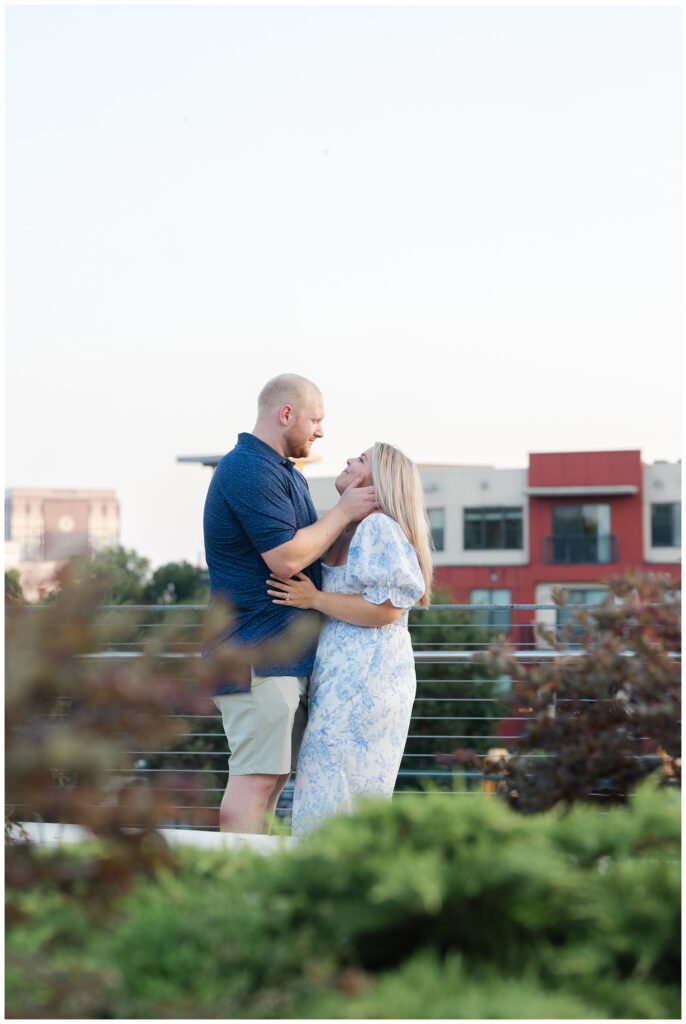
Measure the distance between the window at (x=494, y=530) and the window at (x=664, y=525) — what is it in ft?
17.0

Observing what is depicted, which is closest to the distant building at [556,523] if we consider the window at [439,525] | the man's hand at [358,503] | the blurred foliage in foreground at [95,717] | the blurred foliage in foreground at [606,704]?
the window at [439,525]

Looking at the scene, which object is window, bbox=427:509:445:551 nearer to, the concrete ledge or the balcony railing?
the balcony railing

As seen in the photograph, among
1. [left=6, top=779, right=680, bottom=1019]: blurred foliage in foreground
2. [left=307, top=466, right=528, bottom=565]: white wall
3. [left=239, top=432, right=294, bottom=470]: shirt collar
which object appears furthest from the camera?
[left=307, top=466, right=528, bottom=565]: white wall

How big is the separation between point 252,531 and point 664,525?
Answer: 43.8 m

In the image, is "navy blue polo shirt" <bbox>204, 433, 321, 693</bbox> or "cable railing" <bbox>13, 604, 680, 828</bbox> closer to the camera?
"cable railing" <bbox>13, 604, 680, 828</bbox>

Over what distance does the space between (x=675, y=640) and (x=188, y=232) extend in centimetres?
1847

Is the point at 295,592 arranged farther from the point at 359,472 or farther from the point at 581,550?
the point at 581,550

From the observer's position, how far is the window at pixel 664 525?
150ft

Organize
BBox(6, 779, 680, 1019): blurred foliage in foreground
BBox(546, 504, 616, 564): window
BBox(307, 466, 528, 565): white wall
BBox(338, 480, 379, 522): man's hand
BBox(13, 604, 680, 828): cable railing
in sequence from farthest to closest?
1. BBox(307, 466, 528, 565): white wall
2. BBox(546, 504, 616, 564): window
3. BBox(338, 480, 379, 522): man's hand
4. BBox(13, 604, 680, 828): cable railing
5. BBox(6, 779, 680, 1019): blurred foliage in foreground

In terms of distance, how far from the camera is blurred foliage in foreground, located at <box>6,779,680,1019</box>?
1821 millimetres

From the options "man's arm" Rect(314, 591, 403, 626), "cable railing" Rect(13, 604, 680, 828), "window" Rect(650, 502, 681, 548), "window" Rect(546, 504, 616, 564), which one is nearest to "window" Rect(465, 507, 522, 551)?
"window" Rect(546, 504, 616, 564)

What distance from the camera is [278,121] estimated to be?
926 centimetres

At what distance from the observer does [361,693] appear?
12.9ft

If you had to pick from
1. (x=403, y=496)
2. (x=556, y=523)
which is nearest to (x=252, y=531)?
(x=403, y=496)
